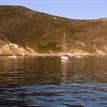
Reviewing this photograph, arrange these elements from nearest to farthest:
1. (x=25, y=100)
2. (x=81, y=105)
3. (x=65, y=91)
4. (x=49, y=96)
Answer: (x=81, y=105) → (x=25, y=100) → (x=49, y=96) → (x=65, y=91)

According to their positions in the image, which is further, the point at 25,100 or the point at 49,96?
the point at 49,96

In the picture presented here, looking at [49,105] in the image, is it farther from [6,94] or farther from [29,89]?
[29,89]

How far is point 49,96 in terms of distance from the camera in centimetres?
3922

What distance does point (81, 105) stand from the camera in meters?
33.5

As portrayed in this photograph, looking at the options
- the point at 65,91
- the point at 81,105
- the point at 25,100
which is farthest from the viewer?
the point at 65,91

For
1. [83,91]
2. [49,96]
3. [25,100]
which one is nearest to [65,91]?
[83,91]

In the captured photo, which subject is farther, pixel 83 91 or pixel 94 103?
pixel 83 91

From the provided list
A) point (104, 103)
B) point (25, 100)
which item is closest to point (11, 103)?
point (25, 100)

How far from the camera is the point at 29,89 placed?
147 ft

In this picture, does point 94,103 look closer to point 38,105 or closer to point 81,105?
point 81,105

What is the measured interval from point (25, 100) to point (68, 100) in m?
3.97

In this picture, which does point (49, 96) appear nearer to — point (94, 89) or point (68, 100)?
point (68, 100)

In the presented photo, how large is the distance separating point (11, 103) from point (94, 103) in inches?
285

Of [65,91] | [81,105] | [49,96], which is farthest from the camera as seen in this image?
[65,91]
